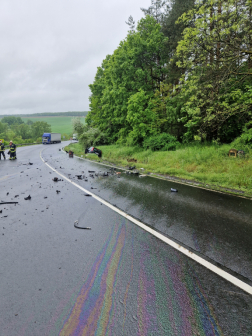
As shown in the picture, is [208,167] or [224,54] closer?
[224,54]

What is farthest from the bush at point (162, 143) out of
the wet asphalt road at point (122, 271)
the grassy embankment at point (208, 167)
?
the wet asphalt road at point (122, 271)

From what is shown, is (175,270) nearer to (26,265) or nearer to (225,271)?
(225,271)

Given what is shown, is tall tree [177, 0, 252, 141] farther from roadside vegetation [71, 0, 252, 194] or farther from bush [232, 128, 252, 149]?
bush [232, 128, 252, 149]

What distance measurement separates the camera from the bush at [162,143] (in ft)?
52.2

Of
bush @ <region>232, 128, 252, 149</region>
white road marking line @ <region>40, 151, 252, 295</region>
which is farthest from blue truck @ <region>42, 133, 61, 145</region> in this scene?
white road marking line @ <region>40, 151, 252, 295</region>

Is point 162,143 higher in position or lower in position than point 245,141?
lower

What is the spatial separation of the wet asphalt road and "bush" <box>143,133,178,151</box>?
1017 centimetres

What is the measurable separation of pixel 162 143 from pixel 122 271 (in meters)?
13.9

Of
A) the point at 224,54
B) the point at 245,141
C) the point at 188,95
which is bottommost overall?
the point at 245,141

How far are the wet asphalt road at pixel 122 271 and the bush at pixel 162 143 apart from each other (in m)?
10.2

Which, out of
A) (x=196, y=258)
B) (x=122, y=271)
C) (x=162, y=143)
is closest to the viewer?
(x=122, y=271)

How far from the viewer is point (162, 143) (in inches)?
633

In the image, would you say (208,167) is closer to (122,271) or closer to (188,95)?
(188,95)

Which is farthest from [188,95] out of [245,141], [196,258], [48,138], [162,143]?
[48,138]
